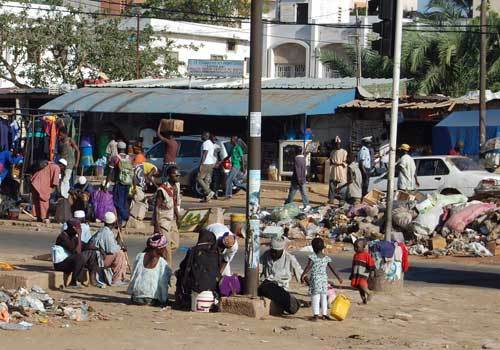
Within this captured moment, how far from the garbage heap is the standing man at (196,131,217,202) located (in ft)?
16.2

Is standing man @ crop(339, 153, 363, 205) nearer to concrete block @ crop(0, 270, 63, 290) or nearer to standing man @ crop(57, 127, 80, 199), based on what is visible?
standing man @ crop(57, 127, 80, 199)

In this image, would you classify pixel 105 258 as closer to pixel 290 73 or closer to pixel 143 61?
pixel 143 61

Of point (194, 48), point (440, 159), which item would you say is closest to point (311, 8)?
point (194, 48)

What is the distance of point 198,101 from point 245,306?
23.5 m

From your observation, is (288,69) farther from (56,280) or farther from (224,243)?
(224,243)

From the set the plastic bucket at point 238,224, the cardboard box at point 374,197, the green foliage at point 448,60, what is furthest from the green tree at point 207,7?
the plastic bucket at point 238,224

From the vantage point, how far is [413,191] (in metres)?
22.9

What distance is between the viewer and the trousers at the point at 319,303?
1170 centimetres

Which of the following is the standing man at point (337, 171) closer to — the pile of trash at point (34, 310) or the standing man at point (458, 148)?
the standing man at point (458, 148)

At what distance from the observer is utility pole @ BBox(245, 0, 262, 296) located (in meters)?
12.0

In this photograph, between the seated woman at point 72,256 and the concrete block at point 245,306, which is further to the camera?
the seated woman at point 72,256

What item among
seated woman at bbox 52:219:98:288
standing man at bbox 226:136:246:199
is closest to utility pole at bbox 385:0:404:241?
seated woman at bbox 52:219:98:288

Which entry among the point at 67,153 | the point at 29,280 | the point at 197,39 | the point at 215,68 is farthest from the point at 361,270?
the point at 197,39

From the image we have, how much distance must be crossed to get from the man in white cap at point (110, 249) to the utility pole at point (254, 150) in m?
2.51
